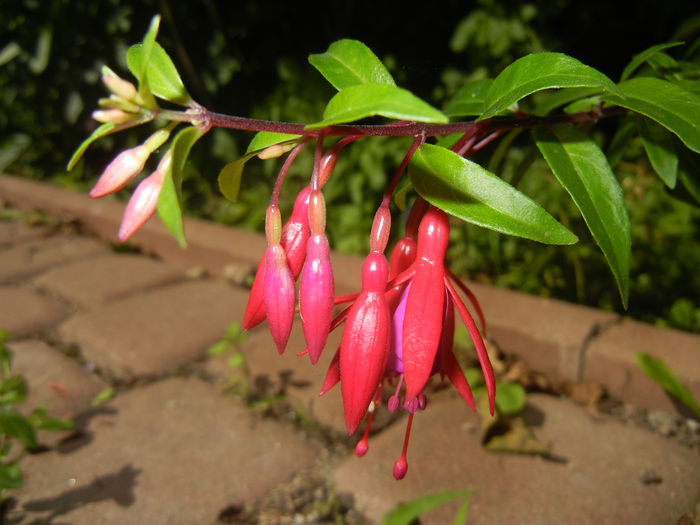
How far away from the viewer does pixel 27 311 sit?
139cm

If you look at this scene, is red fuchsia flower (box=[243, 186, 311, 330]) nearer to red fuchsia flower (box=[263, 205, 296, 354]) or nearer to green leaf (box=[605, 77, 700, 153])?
red fuchsia flower (box=[263, 205, 296, 354])

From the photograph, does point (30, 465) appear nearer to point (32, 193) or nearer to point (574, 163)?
point (574, 163)

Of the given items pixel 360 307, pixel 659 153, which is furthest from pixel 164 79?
pixel 659 153

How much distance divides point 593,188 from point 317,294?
0.23 m

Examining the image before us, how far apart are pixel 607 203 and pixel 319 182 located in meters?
0.22

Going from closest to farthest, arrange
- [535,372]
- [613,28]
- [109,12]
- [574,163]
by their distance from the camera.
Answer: [574,163] < [535,372] < [613,28] < [109,12]

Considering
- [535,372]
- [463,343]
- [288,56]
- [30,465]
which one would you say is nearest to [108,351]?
[30,465]

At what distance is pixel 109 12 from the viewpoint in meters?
2.16

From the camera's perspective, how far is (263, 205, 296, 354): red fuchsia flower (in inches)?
15.7

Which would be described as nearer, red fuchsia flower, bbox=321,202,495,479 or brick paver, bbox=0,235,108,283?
red fuchsia flower, bbox=321,202,495,479

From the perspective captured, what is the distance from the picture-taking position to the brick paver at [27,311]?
1312 millimetres

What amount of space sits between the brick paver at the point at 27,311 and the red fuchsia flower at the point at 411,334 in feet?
3.44

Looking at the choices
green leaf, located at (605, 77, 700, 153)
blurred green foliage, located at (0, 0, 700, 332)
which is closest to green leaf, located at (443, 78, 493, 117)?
green leaf, located at (605, 77, 700, 153)

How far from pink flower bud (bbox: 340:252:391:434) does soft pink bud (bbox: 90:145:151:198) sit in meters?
0.15
